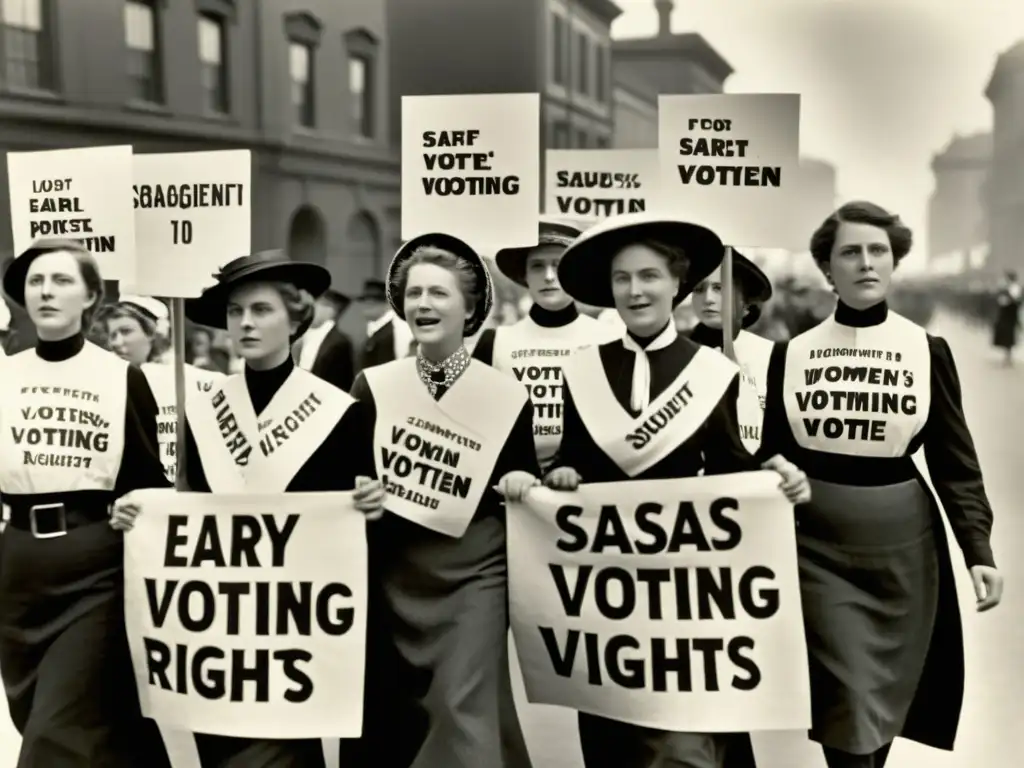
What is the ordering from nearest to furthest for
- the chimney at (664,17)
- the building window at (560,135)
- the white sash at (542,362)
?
1. the white sash at (542,362)
2. the chimney at (664,17)
3. the building window at (560,135)

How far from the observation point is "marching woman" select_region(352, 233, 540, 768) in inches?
107

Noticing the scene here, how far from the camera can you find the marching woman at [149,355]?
3.43 metres

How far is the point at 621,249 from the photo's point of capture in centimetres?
272

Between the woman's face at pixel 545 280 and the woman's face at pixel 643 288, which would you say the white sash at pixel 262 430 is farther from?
the woman's face at pixel 545 280

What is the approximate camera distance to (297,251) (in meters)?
5.52

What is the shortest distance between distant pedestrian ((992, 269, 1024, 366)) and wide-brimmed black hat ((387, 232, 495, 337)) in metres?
2.55

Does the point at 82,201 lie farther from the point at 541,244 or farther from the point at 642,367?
the point at 642,367

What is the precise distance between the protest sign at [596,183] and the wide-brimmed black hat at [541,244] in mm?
371

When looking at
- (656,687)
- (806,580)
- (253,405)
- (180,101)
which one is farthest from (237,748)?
(180,101)

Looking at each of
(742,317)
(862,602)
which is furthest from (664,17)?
(862,602)

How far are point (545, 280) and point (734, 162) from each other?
31.6 inches

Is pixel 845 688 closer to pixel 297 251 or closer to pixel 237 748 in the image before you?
pixel 237 748

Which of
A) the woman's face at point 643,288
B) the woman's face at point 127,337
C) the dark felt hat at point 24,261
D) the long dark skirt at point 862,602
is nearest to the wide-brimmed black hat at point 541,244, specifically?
the woman's face at point 643,288

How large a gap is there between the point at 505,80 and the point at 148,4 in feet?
6.47
